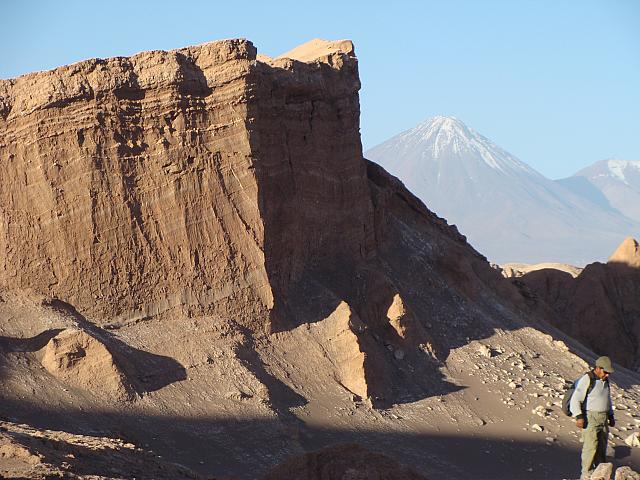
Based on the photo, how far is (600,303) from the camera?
42.8m

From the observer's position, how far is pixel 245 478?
21578mm

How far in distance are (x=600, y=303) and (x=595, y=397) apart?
2553cm

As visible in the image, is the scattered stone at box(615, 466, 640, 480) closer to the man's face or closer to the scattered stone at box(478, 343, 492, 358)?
the man's face

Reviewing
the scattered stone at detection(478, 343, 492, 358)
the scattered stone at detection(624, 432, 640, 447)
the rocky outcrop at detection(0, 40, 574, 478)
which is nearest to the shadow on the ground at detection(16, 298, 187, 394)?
the rocky outcrop at detection(0, 40, 574, 478)

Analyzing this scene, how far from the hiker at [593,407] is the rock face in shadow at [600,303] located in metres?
22.9

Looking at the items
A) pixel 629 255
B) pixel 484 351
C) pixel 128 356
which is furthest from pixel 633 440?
pixel 629 255

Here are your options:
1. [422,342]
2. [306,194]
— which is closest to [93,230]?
[306,194]

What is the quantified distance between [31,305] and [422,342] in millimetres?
8891

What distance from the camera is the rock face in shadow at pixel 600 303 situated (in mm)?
41969

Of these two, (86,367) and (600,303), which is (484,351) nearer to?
(86,367)

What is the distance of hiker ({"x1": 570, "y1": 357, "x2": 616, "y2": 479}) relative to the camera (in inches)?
701

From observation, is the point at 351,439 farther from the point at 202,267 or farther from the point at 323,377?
the point at 202,267

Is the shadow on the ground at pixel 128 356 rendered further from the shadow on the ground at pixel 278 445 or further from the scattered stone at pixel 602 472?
the scattered stone at pixel 602 472

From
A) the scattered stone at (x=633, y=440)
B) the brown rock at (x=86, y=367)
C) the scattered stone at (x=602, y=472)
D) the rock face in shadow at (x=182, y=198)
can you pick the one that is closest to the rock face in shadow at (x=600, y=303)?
the scattered stone at (x=633, y=440)
